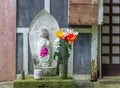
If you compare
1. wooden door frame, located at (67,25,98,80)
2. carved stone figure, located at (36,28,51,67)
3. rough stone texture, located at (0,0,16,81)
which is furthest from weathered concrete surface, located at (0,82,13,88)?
wooden door frame, located at (67,25,98,80)

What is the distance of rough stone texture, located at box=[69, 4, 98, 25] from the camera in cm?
518

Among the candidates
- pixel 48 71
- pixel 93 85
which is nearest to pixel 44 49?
pixel 48 71

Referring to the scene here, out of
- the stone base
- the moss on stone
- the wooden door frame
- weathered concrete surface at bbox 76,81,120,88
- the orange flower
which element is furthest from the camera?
the wooden door frame

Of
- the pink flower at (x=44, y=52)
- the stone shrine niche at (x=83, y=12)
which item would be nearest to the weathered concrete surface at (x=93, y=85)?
the pink flower at (x=44, y=52)

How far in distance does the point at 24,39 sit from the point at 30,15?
44 cm

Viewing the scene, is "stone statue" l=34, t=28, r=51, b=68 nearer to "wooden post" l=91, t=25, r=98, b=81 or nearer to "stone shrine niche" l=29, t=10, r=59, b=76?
"stone shrine niche" l=29, t=10, r=59, b=76

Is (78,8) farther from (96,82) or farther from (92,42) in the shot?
(96,82)

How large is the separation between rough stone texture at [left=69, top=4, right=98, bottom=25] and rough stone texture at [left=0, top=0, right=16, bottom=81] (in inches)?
A: 40.7

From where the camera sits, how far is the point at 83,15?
519 cm

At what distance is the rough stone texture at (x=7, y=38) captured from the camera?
5.29 m

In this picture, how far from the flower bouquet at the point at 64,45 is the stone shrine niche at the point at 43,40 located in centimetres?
20

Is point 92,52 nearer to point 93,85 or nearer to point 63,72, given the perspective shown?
point 93,85

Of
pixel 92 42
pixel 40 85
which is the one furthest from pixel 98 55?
pixel 40 85

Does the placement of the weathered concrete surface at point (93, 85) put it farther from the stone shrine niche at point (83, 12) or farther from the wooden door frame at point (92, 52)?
the stone shrine niche at point (83, 12)
